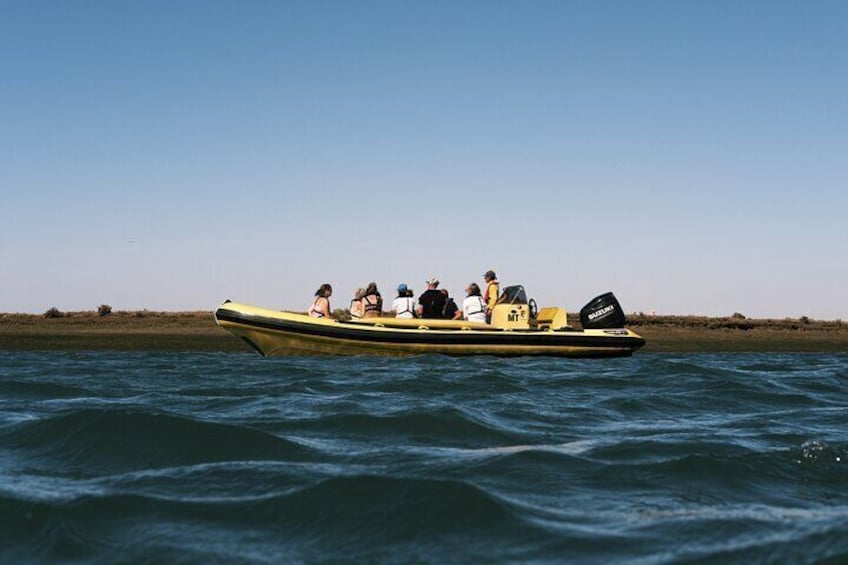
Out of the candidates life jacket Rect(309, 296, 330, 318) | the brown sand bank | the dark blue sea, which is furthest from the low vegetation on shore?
the dark blue sea

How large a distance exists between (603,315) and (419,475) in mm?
14033

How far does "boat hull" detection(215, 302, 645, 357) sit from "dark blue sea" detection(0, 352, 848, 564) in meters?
5.60

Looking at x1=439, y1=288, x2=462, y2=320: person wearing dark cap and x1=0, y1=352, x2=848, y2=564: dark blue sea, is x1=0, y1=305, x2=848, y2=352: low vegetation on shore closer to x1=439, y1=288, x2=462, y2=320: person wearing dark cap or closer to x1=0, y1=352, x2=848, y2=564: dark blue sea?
x1=439, y1=288, x2=462, y2=320: person wearing dark cap

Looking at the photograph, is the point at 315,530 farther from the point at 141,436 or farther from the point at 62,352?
the point at 62,352

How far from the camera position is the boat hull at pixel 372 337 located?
17219mm

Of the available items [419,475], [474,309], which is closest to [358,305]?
[474,309]

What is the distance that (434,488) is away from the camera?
525cm

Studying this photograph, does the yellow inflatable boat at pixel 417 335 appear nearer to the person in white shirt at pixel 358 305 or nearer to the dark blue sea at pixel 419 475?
the person in white shirt at pixel 358 305

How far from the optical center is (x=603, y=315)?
19156mm

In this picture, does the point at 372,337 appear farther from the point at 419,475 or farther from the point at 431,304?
the point at 419,475

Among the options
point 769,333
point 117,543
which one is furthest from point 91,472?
point 769,333

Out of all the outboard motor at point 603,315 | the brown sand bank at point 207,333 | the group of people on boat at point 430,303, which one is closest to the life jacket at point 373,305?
the group of people on boat at point 430,303

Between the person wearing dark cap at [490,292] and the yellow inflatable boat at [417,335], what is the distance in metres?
0.22

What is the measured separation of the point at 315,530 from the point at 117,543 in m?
0.96
